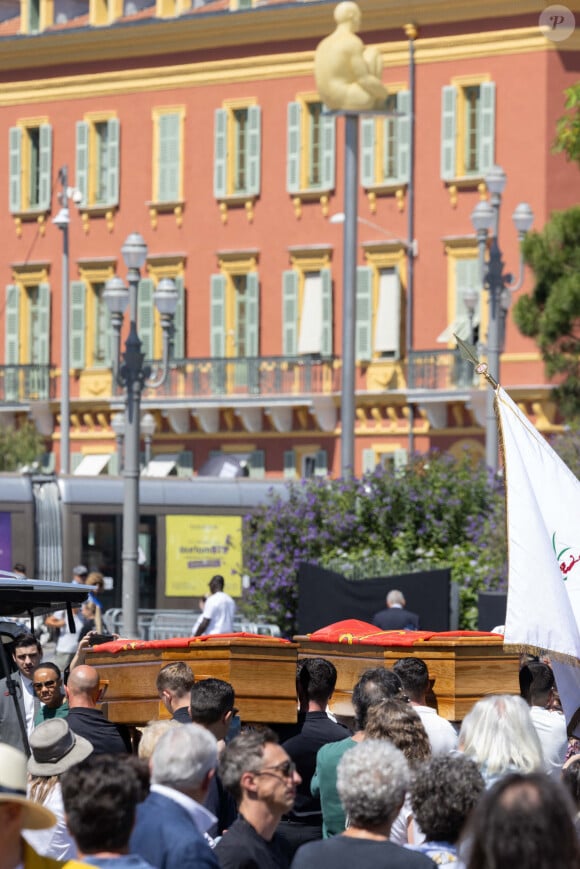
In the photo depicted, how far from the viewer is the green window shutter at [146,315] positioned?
50906 millimetres

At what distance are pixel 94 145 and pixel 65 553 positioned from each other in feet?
61.3

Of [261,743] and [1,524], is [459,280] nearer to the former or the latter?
[1,524]

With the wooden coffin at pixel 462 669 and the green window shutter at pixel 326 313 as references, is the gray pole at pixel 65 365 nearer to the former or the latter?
the green window shutter at pixel 326 313

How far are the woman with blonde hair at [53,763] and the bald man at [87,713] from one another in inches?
46.5

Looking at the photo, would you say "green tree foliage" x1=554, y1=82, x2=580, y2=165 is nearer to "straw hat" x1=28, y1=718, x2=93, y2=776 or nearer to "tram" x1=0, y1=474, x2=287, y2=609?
"tram" x1=0, y1=474, x2=287, y2=609

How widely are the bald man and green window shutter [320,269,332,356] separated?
38.2 meters

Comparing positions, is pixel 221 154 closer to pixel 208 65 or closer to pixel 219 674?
pixel 208 65

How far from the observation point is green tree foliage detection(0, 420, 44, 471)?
49500mm

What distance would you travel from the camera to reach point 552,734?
9641mm

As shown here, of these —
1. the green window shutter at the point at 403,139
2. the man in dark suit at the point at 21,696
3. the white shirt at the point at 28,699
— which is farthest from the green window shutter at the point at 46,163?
the white shirt at the point at 28,699

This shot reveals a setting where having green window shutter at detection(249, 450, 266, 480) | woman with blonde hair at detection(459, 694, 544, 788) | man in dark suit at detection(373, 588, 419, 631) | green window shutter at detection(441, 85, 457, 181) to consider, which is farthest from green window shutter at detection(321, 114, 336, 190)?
woman with blonde hair at detection(459, 694, 544, 788)

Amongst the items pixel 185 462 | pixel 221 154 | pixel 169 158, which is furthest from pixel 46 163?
pixel 185 462

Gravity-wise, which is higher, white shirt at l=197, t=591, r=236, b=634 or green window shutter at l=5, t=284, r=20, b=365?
green window shutter at l=5, t=284, r=20, b=365

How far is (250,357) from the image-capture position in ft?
161
